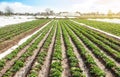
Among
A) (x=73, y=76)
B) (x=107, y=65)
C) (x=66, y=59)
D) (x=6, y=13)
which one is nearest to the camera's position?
(x=73, y=76)

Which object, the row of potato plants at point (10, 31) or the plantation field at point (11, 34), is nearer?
the plantation field at point (11, 34)

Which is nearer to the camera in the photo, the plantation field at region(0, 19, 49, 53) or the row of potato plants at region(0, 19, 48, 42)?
the plantation field at region(0, 19, 49, 53)

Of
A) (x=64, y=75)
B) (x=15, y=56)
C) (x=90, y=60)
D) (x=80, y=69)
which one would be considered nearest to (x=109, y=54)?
(x=90, y=60)

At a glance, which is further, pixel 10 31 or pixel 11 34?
pixel 10 31

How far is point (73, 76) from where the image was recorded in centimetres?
972

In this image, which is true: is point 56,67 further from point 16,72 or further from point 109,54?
point 109,54

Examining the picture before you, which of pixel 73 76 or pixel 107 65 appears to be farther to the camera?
pixel 107 65

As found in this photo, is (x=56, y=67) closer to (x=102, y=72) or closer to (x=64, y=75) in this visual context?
(x=64, y=75)

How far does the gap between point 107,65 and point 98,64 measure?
601mm

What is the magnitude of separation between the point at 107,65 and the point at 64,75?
9.36 ft

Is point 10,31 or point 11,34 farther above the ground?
point 11,34

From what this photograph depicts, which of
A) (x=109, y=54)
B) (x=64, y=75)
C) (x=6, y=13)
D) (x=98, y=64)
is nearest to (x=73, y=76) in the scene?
(x=64, y=75)

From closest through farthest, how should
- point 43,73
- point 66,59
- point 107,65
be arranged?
point 43,73
point 107,65
point 66,59

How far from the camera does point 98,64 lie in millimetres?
11844
